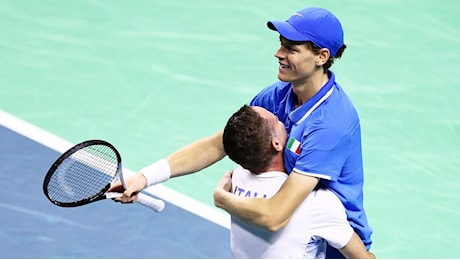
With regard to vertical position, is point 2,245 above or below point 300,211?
below

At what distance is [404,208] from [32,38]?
4245 millimetres

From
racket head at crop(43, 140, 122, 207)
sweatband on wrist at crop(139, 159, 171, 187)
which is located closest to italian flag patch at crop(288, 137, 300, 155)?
sweatband on wrist at crop(139, 159, 171, 187)

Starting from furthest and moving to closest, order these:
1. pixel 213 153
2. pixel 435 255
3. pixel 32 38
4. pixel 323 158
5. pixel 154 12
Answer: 1. pixel 154 12
2. pixel 32 38
3. pixel 435 255
4. pixel 213 153
5. pixel 323 158

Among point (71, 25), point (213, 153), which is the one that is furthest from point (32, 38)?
point (213, 153)

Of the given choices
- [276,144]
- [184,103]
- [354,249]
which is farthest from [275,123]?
[184,103]

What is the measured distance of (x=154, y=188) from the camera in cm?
907

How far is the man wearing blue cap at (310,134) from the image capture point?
234 inches

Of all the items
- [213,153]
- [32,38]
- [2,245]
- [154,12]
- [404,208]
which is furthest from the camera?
[154,12]

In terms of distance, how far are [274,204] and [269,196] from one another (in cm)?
16

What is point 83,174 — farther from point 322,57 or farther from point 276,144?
point 322,57

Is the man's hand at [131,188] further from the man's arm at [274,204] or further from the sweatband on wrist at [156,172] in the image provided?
the man's arm at [274,204]

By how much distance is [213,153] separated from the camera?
667 cm

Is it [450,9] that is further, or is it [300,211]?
[450,9]

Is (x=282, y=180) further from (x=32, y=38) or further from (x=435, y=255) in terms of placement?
(x=32, y=38)
